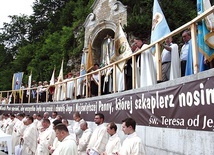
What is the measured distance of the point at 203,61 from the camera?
473cm

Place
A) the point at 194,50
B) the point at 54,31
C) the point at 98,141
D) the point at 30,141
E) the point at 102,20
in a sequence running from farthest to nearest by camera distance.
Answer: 1. the point at 54,31
2. the point at 102,20
3. the point at 30,141
4. the point at 98,141
5. the point at 194,50

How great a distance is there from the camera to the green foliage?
1677 cm

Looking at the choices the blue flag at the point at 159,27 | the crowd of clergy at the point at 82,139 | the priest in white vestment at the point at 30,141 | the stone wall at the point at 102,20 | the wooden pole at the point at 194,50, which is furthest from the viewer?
the stone wall at the point at 102,20

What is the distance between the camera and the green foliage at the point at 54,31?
16.8 metres

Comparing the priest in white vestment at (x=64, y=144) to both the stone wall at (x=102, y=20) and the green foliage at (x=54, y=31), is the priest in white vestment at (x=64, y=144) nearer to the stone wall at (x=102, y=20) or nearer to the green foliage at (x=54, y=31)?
the green foliage at (x=54, y=31)

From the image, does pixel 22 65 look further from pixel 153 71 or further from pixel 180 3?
pixel 153 71

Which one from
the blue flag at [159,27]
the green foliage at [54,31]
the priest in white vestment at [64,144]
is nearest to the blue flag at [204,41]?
the blue flag at [159,27]

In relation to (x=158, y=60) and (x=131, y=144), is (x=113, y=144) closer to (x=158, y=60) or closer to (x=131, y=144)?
(x=131, y=144)

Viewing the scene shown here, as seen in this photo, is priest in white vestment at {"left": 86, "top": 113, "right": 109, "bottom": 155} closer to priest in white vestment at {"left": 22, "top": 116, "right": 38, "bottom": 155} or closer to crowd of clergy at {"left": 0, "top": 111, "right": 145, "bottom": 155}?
crowd of clergy at {"left": 0, "top": 111, "right": 145, "bottom": 155}

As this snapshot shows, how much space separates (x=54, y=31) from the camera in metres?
37.5

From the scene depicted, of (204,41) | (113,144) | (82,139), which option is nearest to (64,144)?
(113,144)

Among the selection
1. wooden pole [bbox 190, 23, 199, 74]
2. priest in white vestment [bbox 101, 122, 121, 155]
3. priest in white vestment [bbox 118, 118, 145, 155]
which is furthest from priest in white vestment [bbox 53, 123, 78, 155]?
wooden pole [bbox 190, 23, 199, 74]

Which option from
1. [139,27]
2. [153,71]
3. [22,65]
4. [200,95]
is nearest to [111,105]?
[153,71]

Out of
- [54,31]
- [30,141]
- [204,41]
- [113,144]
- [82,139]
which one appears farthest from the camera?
[54,31]
